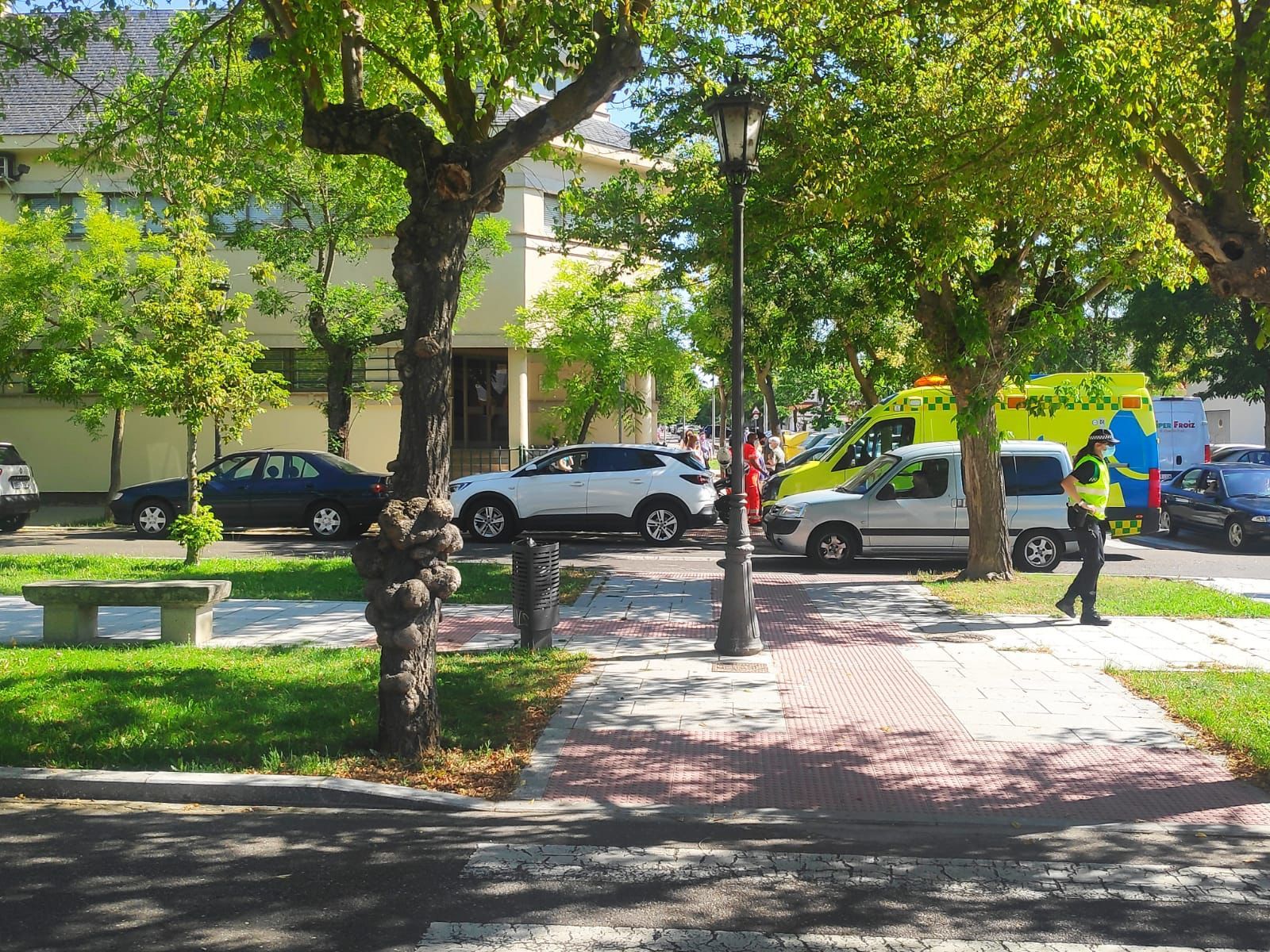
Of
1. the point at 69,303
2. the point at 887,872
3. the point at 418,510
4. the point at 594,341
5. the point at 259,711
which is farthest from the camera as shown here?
the point at 594,341

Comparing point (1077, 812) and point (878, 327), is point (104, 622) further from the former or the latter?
point (878, 327)

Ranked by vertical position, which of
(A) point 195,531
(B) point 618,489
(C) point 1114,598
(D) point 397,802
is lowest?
(D) point 397,802

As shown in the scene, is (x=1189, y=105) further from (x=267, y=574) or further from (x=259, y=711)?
(x=267, y=574)

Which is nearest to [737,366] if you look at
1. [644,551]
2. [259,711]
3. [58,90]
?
[259,711]

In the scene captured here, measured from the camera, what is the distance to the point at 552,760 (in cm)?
698

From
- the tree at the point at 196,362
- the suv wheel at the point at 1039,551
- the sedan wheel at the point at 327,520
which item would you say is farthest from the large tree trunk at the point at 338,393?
the suv wheel at the point at 1039,551

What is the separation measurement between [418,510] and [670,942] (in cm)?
314

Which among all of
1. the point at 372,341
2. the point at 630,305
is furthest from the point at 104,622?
the point at 630,305

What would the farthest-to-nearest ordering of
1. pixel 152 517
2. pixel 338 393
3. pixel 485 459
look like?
pixel 485 459 < pixel 338 393 < pixel 152 517

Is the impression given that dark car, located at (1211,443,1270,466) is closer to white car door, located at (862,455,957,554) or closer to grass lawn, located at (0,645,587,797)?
white car door, located at (862,455,957,554)

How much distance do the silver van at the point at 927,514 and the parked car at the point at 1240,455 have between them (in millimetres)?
12436

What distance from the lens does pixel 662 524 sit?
1858cm

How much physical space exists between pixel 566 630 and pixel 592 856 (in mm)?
5576

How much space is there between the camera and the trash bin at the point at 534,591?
993cm
